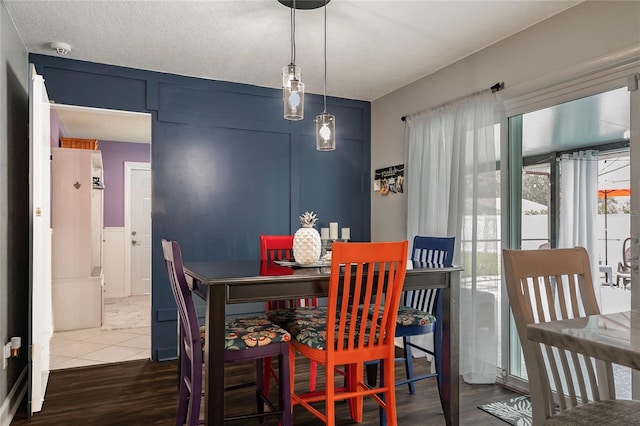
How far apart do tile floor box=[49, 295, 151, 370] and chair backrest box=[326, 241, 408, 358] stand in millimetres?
2524

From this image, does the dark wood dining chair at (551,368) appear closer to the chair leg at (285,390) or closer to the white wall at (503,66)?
the chair leg at (285,390)

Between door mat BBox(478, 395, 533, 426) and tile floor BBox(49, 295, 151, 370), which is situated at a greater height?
door mat BBox(478, 395, 533, 426)

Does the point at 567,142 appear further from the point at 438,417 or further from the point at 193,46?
the point at 193,46

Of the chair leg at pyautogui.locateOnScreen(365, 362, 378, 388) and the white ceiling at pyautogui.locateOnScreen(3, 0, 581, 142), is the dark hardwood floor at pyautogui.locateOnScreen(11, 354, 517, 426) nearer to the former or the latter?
the chair leg at pyautogui.locateOnScreen(365, 362, 378, 388)

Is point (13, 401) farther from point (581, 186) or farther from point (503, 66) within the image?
point (503, 66)

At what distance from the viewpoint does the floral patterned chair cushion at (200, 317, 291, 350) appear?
6.56 ft

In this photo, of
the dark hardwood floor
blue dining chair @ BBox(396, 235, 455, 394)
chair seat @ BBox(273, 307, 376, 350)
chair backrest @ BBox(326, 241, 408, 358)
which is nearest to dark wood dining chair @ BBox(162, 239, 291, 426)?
chair seat @ BBox(273, 307, 376, 350)

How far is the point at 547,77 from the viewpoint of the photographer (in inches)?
111

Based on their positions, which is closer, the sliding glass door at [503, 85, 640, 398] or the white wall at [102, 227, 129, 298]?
the sliding glass door at [503, 85, 640, 398]

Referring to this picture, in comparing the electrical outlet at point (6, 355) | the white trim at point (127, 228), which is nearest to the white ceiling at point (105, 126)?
the white trim at point (127, 228)

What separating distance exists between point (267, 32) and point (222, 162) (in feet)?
4.68

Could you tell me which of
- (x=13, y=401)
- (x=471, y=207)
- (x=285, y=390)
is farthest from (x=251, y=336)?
(x=471, y=207)

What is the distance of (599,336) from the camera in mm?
948

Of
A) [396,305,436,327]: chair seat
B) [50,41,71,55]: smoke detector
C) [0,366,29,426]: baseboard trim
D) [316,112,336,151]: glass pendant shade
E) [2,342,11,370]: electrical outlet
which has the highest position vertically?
[50,41,71,55]: smoke detector
